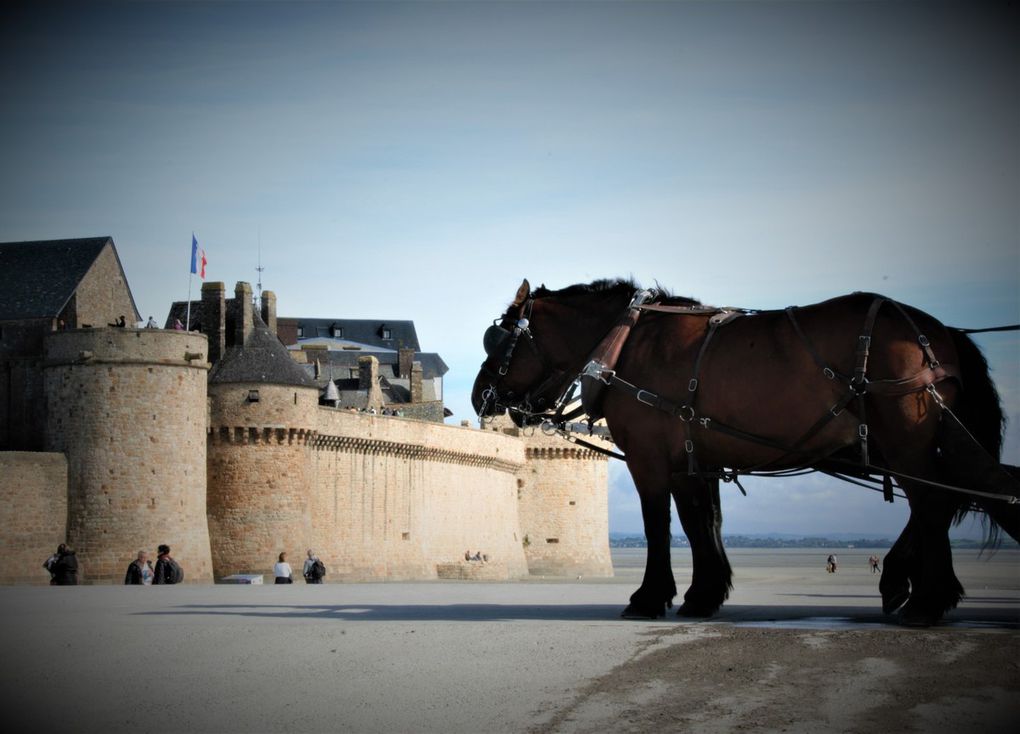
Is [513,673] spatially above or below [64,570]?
below

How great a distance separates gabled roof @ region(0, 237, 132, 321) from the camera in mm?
43969

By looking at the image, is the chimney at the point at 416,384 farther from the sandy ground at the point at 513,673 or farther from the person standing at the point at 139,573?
the sandy ground at the point at 513,673

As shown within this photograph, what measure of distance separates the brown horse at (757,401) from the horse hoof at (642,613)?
20mm

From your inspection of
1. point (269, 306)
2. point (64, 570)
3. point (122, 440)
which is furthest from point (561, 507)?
point (64, 570)

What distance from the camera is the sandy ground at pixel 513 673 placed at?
9.70m

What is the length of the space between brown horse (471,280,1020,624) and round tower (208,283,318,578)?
2813 cm

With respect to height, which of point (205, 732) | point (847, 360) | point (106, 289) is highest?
point (106, 289)

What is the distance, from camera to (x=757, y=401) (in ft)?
44.0

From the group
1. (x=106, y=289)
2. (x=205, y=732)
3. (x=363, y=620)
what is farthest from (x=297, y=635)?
(x=106, y=289)

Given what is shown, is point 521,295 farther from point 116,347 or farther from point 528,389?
point 116,347

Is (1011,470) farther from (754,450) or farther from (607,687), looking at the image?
(607,687)

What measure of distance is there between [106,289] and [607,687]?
39.1m

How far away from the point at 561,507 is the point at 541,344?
50.1 metres

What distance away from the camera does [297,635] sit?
13.2m
